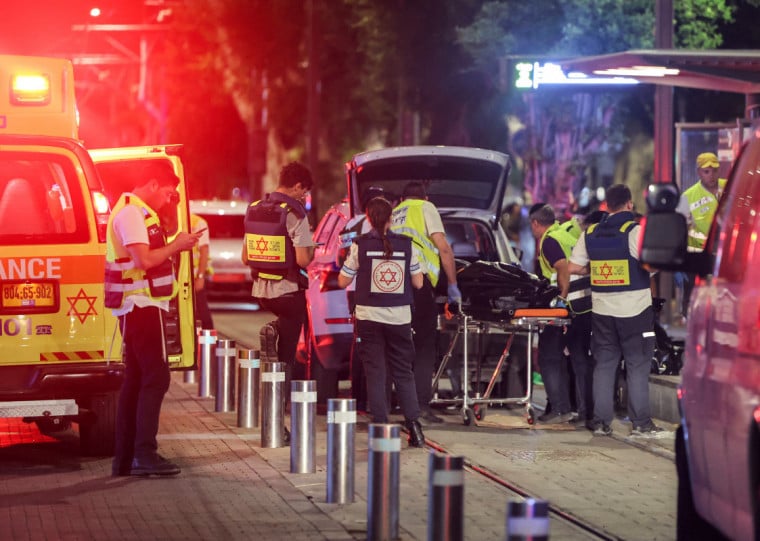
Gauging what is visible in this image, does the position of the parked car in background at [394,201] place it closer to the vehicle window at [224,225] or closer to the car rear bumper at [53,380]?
the car rear bumper at [53,380]

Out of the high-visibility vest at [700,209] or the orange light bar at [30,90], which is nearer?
the orange light bar at [30,90]

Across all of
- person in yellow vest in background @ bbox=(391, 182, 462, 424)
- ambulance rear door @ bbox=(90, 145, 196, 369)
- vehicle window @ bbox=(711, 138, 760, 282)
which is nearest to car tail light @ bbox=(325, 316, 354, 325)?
person in yellow vest in background @ bbox=(391, 182, 462, 424)

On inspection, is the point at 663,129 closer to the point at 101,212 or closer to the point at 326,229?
the point at 326,229

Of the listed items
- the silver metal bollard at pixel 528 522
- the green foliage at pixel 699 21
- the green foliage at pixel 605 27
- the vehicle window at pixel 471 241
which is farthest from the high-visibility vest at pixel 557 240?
the green foliage at pixel 605 27

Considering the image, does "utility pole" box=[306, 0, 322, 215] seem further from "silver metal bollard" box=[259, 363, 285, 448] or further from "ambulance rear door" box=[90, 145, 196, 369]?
"silver metal bollard" box=[259, 363, 285, 448]

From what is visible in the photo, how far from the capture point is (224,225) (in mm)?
29766

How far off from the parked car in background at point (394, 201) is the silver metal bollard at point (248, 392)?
0.81m

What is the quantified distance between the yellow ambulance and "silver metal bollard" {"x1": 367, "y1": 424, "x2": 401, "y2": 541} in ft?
9.93

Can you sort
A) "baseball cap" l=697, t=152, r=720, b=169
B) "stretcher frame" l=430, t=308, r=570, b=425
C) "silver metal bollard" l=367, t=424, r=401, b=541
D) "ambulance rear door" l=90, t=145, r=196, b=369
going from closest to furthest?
"silver metal bollard" l=367, t=424, r=401, b=541 → "ambulance rear door" l=90, t=145, r=196, b=369 → "stretcher frame" l=430, t=308, r=570, b=425 → "baseball cap" l=697, t=152, r=720, b=169

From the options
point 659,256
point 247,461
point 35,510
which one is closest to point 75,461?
point 247,461

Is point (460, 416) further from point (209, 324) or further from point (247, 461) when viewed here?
point (209, 324)

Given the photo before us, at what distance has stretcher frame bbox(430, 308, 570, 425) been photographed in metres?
13.3

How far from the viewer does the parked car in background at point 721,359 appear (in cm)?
613

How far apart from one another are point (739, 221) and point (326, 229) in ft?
29.9
